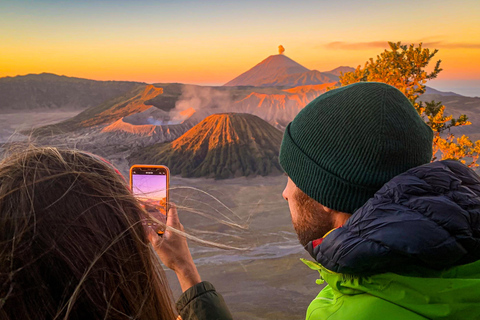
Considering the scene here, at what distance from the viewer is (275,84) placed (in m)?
52.2

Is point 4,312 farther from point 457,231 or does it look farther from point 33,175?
point 457,231

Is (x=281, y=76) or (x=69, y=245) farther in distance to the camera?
(x=281, y=76)

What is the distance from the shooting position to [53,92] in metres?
45.6

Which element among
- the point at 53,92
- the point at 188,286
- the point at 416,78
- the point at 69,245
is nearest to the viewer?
the point at 69,245

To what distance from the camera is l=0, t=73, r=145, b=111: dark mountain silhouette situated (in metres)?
42.2

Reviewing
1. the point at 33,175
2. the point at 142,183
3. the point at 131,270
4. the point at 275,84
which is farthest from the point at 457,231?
the point at 275,84

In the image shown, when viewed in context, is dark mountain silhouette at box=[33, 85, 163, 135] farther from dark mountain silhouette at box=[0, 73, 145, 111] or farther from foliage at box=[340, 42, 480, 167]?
foliage at box=[340, 42, 480, 167]

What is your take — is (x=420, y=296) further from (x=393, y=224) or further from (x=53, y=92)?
(x=53, y=92)

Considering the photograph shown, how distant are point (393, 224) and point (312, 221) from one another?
1.54ft

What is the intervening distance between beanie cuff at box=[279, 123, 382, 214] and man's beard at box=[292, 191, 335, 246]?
36mm

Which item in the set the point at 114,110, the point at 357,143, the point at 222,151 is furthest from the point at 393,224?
the point at 114,110

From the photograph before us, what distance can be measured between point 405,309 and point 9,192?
0.79 metres

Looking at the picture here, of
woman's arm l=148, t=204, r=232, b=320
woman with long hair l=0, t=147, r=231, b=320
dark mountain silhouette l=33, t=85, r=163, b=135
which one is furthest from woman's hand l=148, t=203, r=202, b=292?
dark mountain silhouette l=33, t=85, r=163, b=135

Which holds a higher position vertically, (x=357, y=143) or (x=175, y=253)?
(x=357, y=143)
